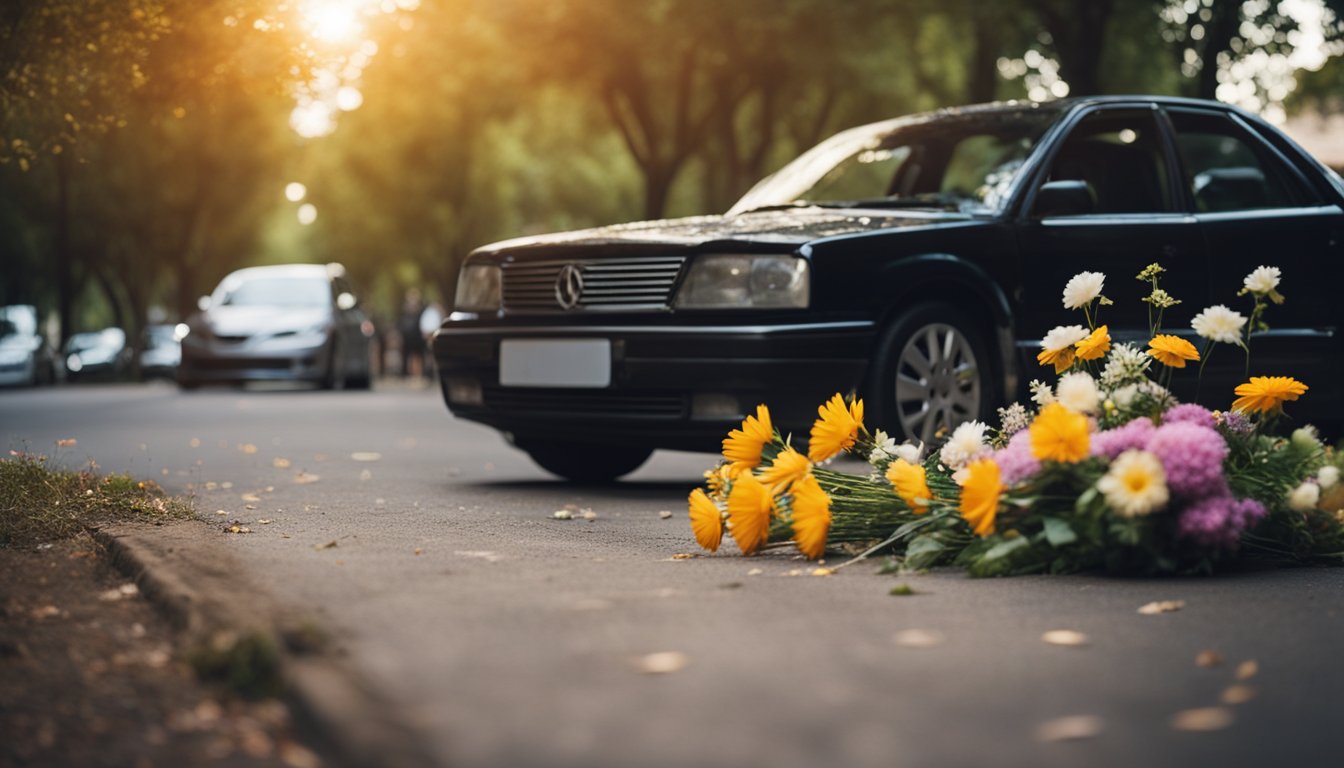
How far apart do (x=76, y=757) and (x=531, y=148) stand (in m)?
53.3

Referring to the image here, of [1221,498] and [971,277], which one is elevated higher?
[971,277]

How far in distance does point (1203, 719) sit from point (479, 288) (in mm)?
5733

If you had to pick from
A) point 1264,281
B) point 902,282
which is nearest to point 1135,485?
point 1264,281

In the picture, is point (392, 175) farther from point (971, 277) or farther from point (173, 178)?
point (971, 277)

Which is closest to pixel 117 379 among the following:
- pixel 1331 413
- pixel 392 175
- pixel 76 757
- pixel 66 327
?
pixel 66 327

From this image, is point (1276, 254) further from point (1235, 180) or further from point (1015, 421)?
point (1015, 421)

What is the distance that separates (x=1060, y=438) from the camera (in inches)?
225

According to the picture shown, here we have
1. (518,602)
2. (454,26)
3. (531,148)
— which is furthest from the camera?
(531,148)

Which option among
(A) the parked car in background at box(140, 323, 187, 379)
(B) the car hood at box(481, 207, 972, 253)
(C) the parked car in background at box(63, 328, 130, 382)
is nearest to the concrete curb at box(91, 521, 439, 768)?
(B) the car hood at box(481, 207, 972, 253)

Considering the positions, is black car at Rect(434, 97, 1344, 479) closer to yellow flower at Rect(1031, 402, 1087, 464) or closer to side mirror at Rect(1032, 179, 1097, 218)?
side mirror at Rect(1032, 179, 1097, 218)

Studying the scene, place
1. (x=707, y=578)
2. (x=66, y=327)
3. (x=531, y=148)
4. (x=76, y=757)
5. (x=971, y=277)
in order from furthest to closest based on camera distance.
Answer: (x=531, y=148) → (x=66, y=327) → (x=971, y=277) → (x=707, y=578) → (x=76, y=757)

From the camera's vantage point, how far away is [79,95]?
36.4ft

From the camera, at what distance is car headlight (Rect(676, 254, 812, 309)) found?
7840mm

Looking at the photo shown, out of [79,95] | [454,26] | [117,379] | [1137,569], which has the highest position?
[454,26]
